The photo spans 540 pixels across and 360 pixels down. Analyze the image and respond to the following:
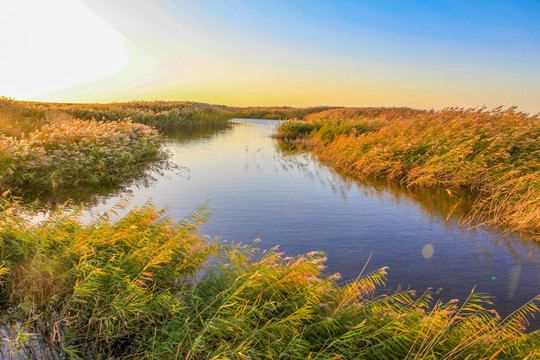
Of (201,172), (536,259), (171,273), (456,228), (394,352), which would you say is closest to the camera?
(394,352)

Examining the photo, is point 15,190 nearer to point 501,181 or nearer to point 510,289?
point 510,289

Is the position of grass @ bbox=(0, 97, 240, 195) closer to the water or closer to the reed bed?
the reed bed

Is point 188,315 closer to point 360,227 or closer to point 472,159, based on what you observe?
point 360,227

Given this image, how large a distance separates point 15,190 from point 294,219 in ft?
27.2

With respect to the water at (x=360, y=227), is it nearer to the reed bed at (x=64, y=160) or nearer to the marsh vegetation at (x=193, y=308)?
the marsh vegetation at (x=193, y=308)

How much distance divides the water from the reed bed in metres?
1.60

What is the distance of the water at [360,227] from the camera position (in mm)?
6148

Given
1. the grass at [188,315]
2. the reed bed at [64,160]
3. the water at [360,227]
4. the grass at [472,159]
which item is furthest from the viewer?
the reed bed at [64,160]

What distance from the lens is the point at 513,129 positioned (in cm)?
1246

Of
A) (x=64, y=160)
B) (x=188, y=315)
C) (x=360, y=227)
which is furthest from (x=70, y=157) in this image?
(x=188, y=315)

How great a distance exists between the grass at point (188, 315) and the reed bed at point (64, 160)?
697 centimetres

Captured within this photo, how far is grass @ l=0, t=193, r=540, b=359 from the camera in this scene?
3.33 metres

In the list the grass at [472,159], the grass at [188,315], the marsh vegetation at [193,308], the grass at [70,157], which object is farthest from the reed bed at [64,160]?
the grass at [472,159]

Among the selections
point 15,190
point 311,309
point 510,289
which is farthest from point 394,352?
point 15,190
